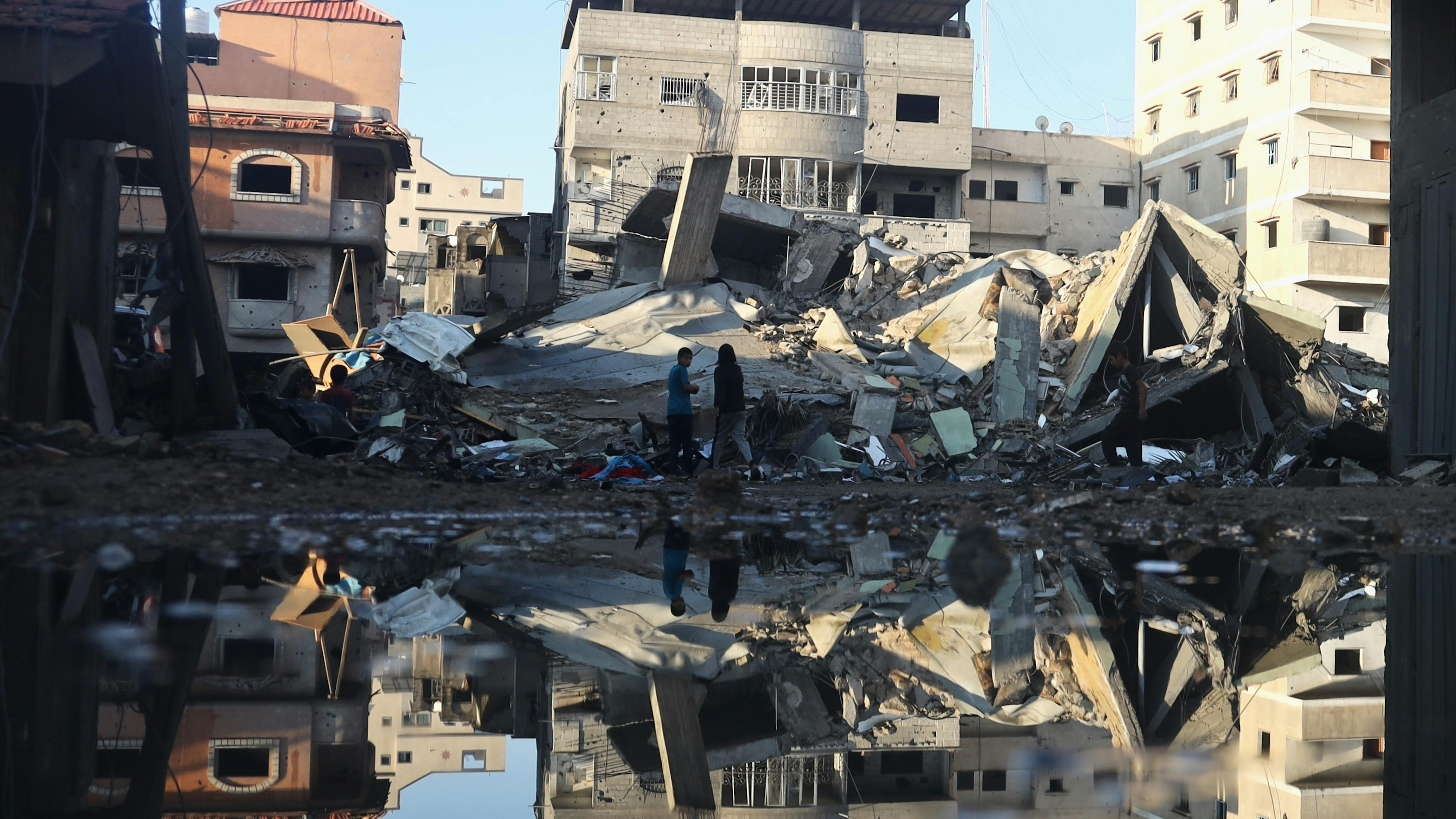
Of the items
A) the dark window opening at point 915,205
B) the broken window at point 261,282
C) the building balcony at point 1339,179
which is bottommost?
the broken window at point 261,282

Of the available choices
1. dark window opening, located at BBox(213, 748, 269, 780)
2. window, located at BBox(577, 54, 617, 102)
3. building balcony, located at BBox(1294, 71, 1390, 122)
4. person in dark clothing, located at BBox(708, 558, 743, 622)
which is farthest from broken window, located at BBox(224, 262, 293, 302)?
dark window opening, located at BBox(213, 748, 269, 780)

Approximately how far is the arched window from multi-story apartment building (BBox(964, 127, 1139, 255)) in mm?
21856

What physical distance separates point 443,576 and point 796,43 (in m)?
34.8

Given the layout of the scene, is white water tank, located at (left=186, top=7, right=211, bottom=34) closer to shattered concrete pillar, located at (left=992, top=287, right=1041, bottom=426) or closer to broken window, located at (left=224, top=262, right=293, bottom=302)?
broken window, located at (left=224, top=262, right=293, bottom=302)

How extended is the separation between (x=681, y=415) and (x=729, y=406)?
0.79 m

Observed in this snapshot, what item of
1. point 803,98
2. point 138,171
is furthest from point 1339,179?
point 138,171

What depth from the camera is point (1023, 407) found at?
18.8 metres

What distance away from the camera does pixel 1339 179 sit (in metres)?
37.6

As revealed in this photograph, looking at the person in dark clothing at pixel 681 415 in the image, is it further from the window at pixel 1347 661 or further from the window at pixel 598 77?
the window at pixel 598 77

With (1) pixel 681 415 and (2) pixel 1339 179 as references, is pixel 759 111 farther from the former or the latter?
(1) pixel 681 415

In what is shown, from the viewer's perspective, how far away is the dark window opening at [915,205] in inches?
1561

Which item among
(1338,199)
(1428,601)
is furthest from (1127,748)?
(1338,199)

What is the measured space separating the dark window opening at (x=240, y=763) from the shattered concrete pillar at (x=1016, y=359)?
17039mm

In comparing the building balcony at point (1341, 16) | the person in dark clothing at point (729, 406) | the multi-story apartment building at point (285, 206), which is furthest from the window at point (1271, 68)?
the person in dark clothing at point (729, 406)
